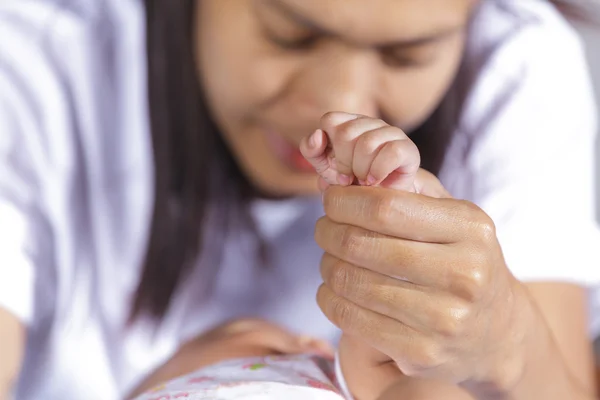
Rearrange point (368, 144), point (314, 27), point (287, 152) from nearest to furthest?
point (368, 144) < point (314, 27) < point (287, 152)

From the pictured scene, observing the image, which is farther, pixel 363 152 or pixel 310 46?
pixel 310 46

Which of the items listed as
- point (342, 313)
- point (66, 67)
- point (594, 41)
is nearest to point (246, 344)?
point (342, 313)

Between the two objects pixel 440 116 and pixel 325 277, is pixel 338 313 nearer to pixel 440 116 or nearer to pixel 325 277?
pixel 325 277

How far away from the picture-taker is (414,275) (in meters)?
0.33

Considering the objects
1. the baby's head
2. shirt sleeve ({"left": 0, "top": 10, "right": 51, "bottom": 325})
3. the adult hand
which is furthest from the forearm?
shirt sleeve ({"left": 0, "top": 10, "right": 51, "bottom": 325})

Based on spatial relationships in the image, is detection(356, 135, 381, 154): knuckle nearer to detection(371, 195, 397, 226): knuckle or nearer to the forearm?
detection(371, 195, 397, 226): knuckle

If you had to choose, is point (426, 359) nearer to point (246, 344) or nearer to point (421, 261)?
point (421, 261)

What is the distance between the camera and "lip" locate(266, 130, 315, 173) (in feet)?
1.79

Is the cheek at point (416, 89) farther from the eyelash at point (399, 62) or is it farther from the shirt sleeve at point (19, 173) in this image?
the shirt sleeve at point (19, 173)

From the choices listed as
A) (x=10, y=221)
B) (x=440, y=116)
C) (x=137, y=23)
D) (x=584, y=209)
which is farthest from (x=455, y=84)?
(x=10, y=221)

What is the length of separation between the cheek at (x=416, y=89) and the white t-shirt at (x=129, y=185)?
43 millimetres

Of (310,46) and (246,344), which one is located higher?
(310,46)

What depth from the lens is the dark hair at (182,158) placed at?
1.89 ft

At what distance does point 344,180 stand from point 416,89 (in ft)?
0.64
